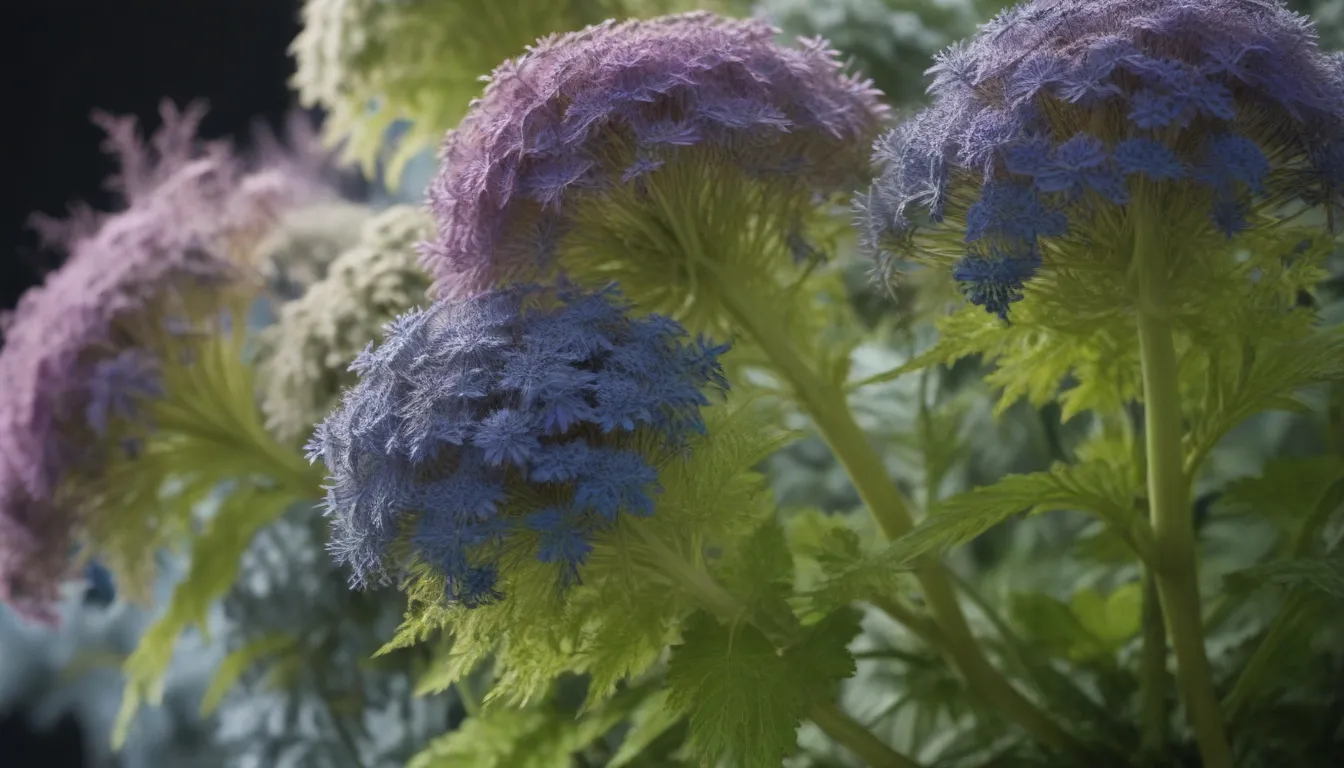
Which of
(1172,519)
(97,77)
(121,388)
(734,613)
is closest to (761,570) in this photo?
(734,613)

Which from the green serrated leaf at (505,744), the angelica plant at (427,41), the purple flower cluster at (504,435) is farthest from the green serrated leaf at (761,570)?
the angelica plant at (427,41)

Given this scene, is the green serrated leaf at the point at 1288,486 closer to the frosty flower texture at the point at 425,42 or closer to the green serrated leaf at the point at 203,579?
the frosty flower texture at the point at 425,42

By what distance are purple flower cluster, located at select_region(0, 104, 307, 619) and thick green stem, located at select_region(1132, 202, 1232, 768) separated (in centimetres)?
70

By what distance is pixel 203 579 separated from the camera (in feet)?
3.13

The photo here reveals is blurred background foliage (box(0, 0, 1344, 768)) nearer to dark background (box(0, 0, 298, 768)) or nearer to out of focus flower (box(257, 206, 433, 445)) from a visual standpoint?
out of focus flower (box(257, 206, 433, 445))

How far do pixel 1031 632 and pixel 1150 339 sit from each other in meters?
0.39

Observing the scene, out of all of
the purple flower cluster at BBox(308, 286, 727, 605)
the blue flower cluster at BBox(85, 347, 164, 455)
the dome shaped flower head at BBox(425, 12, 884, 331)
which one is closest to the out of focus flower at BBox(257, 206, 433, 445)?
the blue flower cluster at BBox(85, 347, 164, 455)

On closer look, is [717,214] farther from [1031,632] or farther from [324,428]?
[1031,632]

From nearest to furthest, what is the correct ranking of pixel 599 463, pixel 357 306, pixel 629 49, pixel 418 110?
pixel 599 463, pixel 629 49, pixel 357 306, pixel 418 110

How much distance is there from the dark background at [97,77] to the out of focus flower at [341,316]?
2.03 feet

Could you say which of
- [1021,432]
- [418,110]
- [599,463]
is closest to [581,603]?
[599,463]

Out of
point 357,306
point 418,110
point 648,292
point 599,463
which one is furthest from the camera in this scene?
point 418,110

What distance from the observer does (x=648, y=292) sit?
724 mm

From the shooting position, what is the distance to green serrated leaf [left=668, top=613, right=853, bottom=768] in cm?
56
